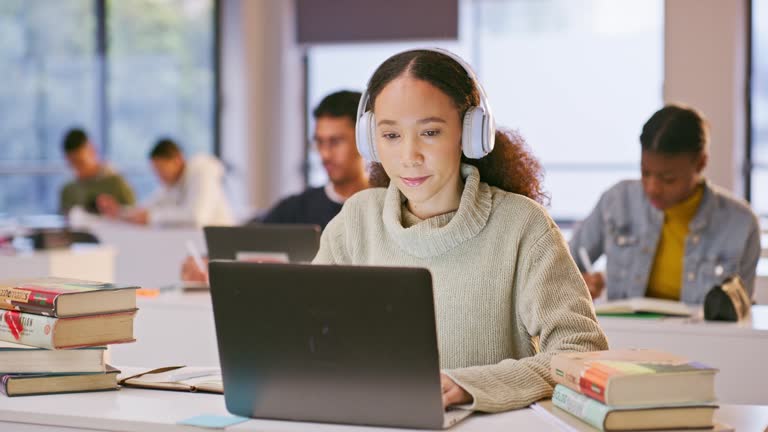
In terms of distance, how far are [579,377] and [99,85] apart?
22.9ft

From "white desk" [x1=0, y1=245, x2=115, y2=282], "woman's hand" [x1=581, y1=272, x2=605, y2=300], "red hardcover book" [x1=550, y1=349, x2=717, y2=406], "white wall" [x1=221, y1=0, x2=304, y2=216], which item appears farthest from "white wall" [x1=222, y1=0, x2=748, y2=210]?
"red hardcover book" [x1=550, y1=349, x2=717, y2=406]

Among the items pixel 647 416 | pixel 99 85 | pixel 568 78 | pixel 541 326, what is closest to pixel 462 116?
pixel 541 326

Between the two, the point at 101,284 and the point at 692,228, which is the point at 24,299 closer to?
the point at 101,284

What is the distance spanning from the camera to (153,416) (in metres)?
1.65

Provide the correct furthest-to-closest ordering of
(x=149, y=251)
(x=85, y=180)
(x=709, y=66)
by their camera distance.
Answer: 1. (x=85, y=180)
2. (x=149, y=251)
3. (x=709, y=66)

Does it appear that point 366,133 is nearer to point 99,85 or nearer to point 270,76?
point 270,76

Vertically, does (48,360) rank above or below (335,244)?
below

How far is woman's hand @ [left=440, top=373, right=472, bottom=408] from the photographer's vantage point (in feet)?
A: 5.29

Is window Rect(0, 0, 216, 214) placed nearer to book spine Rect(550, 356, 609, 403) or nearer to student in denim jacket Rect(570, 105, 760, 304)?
student in denim jacket Rect(570, 105, 760, 304)

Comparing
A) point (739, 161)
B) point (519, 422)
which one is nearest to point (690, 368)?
point (519, 422)

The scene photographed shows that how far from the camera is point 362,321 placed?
150 cm

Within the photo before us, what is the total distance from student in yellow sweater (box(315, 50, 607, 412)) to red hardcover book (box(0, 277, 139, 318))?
0.46 meters

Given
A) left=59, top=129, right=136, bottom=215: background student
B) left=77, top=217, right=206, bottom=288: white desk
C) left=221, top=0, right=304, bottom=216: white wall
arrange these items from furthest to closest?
left=221, top=0, right=304, bottom=216: white wall → left=59, top=129, right=136, bottom=215: background student → left=77, top=217, right=206, bottom=288: white desk

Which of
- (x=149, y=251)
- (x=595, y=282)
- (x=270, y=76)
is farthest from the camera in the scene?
(x=270, y=76)
